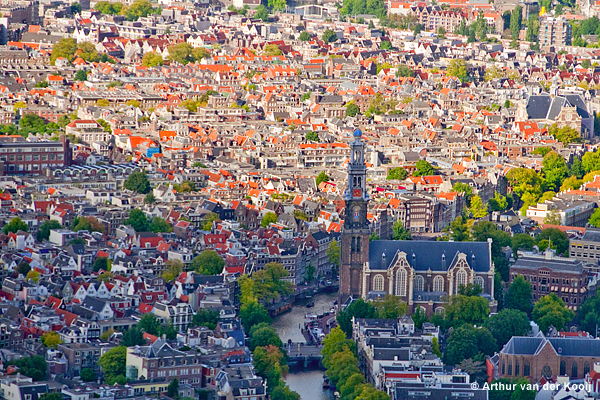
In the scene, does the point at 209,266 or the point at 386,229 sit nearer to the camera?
the point at 209,266

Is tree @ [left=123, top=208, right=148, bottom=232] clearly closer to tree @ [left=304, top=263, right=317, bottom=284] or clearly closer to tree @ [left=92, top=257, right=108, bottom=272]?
tree @ [left=92, top=257, right=108, bottom=272]

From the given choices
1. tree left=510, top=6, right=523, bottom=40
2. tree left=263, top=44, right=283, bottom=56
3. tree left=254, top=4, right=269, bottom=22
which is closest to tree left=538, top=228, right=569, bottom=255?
tree left=263, top=44, right=283, bottom=56

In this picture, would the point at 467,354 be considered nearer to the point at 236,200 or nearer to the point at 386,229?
the point at 386,229

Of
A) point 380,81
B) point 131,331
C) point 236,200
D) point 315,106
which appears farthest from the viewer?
point 380,81

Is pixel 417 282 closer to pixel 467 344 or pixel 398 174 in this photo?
pixel 467 344

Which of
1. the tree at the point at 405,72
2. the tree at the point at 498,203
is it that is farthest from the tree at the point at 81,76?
the tree at the point at 498,203

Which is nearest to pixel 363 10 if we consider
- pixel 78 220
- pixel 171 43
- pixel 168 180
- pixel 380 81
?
pixel 171 43
